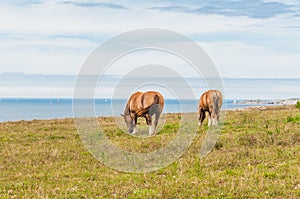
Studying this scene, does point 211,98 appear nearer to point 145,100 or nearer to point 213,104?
point 213,104

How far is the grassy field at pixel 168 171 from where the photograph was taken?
36.8 ft

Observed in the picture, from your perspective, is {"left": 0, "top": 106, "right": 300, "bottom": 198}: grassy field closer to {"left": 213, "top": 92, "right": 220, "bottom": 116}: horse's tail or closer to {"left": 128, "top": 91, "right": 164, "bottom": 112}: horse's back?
{"left": 128, "top": 91, "right": 164, "bottom": 112}: horse's back

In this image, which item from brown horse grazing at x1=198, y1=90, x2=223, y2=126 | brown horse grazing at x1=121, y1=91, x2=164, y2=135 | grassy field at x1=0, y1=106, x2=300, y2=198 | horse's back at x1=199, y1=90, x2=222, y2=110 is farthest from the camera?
horse's back at x1=199, y1=90, x2=222, y2=110

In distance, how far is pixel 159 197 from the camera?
35.3ft

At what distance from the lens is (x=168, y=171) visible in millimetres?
13867

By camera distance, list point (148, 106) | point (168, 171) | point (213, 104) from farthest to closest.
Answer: point (213, 104), point (148, 106), point (168, 171)

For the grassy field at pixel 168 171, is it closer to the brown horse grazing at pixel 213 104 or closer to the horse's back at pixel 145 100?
the horse's back at pixel 145 100

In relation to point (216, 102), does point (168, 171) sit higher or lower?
lower

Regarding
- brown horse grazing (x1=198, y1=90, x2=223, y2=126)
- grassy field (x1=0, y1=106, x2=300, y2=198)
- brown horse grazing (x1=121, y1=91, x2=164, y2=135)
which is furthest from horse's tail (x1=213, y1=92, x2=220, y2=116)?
grassy field (x1=0, y1=106, x2=300, y2=198)

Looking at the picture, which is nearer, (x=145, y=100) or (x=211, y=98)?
(x=145, y=100)

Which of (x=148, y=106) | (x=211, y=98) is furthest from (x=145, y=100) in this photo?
(x=211, y=98)

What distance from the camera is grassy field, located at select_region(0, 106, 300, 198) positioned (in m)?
11.2

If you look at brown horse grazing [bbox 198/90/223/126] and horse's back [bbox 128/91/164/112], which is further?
brown horse grazing [bbox 198/90/223/126]

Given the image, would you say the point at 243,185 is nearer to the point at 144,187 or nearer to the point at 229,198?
the point at 229,198
